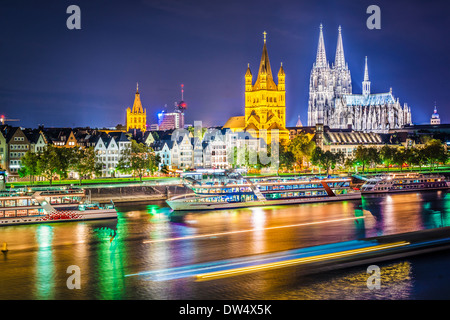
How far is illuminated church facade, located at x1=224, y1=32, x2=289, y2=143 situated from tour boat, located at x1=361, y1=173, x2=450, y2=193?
48838 millimetres

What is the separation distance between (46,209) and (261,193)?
24.5 metres

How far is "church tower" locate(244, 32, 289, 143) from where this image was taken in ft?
442

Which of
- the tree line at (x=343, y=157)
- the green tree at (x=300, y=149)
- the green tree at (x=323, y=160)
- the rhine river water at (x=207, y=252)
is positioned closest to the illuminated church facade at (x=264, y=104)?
the tree line at (x=343, y=157)

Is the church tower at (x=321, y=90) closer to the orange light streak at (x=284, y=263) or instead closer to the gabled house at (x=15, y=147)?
the gabled house at (x=15, y=147)

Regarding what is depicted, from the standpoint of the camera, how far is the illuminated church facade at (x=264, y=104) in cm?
13432

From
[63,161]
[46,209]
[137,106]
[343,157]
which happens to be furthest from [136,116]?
[46,209]

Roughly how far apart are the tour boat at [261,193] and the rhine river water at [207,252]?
90.7 inches

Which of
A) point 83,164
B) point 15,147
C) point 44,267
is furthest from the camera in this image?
point 15,147

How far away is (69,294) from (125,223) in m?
21.1

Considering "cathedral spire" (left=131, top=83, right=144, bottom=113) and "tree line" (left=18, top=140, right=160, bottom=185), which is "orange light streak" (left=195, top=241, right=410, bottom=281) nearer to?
"tree line" (left=18, top=140, right=160, bottom=185)

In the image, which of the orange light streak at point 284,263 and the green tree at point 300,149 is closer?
the orange light streak at point 284,263

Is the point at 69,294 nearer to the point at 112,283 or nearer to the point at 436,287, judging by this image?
the point at 112,283

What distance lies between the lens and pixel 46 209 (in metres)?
52.1

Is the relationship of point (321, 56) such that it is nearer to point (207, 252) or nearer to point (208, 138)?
point (208, 138)
